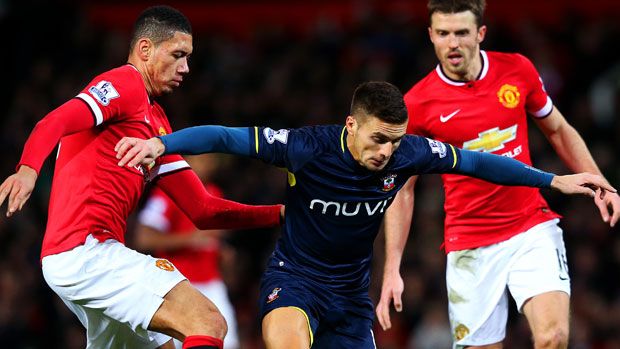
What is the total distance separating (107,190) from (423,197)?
697cm

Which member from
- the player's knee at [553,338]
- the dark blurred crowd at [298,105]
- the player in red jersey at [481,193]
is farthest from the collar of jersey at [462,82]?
the dark blurred crowd at [298,105]

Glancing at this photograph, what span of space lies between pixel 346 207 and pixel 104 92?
1.39 meters

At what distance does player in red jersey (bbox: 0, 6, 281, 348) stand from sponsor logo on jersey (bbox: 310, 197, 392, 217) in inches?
32.1

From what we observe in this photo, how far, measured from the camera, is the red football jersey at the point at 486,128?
623 centimetres

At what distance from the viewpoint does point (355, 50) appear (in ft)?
46.1

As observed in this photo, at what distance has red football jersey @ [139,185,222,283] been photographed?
8.04 m

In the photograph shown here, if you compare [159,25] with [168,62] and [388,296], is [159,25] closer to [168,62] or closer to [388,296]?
[168,62]

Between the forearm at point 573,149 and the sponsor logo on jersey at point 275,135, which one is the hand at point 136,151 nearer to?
the sponsor logo on jersey at point 275,135

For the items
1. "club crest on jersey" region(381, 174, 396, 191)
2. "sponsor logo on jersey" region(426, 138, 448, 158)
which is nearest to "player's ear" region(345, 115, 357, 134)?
"club crest on jersey" region(381, 174, 396, 191)

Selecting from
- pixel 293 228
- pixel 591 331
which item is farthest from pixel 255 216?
pixel 591 331

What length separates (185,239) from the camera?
25.8 feet

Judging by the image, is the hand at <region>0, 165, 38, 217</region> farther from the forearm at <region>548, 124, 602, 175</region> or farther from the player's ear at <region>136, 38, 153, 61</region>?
the forearm at <region>548, 124, 602, 175</region>

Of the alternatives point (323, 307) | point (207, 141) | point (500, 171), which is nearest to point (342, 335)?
point (323, 307)

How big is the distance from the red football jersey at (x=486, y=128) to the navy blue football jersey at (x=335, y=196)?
612 mm
